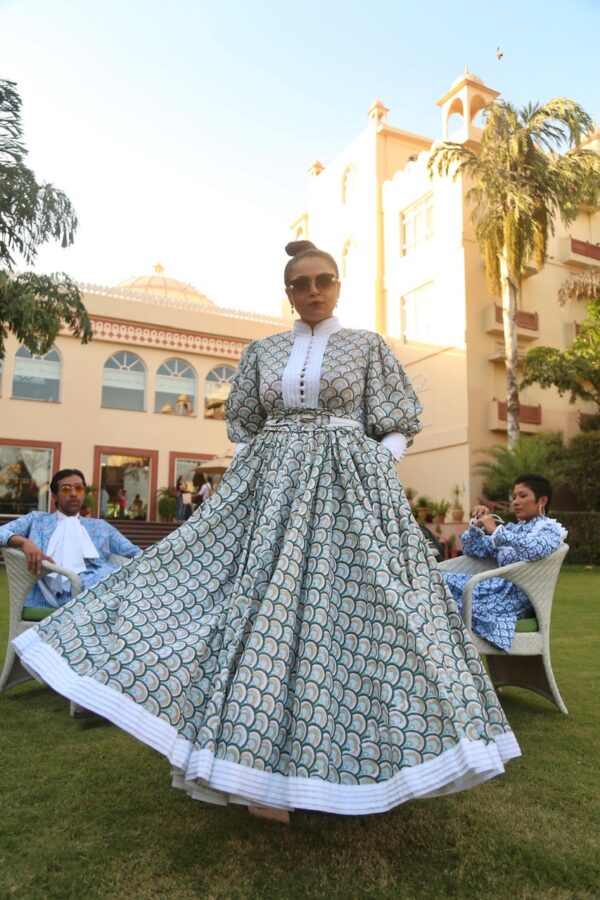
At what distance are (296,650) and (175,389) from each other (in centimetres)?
1815

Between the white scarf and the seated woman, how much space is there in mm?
1915

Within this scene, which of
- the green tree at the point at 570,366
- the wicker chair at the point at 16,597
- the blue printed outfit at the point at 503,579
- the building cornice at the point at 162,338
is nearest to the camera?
the blue printed outfit at the point at 503,579

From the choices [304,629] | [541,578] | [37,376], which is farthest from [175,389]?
[304,629]

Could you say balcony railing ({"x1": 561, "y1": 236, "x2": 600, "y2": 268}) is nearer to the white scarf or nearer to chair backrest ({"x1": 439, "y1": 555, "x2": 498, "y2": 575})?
chair backrest ({"x1": 439, "y1": 555, "x2": 498, "y2": 575})

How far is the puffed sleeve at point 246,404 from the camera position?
260cm

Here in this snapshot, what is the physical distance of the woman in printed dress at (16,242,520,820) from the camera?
1716mm

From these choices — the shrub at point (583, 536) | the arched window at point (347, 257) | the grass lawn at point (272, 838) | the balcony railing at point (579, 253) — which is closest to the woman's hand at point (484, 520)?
the grass lawn at point (272, 838)

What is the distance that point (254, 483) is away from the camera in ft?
7.75

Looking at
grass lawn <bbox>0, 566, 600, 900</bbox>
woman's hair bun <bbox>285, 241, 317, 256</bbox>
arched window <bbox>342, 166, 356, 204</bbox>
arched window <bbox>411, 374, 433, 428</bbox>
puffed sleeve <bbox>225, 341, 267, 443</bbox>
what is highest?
arched window <bbox>342, 166, 356, 204</bbox>

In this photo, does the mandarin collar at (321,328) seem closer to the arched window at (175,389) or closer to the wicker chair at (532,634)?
the wicker chair at (532,634)

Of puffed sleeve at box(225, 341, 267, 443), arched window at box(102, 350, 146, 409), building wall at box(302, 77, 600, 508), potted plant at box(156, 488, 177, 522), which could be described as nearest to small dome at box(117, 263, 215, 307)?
arched window at box(102, 350, 146, 409)

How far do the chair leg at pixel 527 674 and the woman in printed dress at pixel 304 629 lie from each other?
161 centimetres

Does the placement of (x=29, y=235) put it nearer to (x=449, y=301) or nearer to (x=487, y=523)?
(x=487, y=523)

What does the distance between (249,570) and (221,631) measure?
Result: 19 cm
